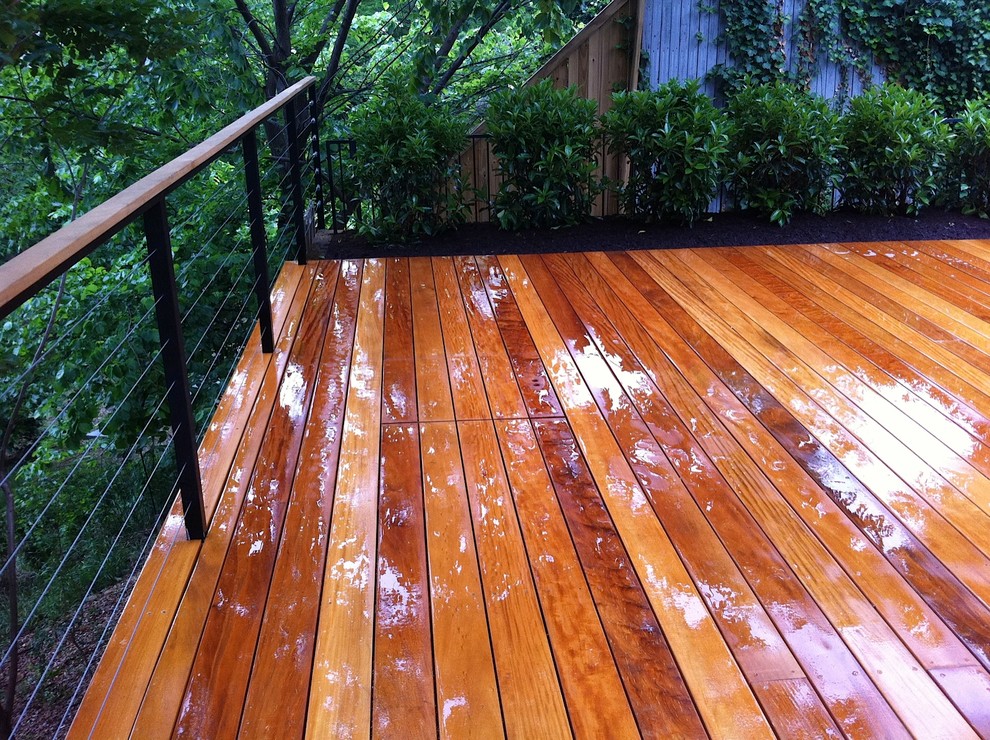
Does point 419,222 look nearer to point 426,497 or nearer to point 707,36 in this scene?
point 707,36

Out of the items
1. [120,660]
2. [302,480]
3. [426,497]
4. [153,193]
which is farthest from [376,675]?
[153,193]

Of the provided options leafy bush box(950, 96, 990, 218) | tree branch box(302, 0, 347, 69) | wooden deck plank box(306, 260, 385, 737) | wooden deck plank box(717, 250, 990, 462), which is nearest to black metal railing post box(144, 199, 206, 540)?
wooden deck plank box(306, 260, 385, 737)

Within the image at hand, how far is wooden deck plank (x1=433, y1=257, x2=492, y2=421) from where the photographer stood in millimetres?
3088

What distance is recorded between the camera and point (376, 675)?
71.1 inches

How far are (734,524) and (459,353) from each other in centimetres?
153

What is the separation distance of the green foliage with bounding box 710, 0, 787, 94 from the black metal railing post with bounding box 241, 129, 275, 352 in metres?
3.74

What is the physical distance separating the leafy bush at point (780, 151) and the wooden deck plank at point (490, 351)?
6.35 feet

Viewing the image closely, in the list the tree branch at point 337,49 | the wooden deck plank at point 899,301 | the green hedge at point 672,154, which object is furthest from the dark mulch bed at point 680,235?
the tree branch at point 337,49

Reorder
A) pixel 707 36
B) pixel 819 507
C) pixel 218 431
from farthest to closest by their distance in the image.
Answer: pixel 707 36
pixel 218 431
pixel 819 507

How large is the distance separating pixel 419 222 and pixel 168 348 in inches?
132

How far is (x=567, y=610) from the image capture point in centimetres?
201

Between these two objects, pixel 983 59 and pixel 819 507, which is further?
pixel 983 59

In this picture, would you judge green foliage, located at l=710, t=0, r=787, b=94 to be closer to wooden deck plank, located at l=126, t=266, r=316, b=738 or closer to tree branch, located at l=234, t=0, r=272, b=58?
tree branch, located at l=234, t=0, r=272, b=58

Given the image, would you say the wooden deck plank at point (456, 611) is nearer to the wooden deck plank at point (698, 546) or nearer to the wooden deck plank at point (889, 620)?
the wooden deck plank at point (698, 546)
